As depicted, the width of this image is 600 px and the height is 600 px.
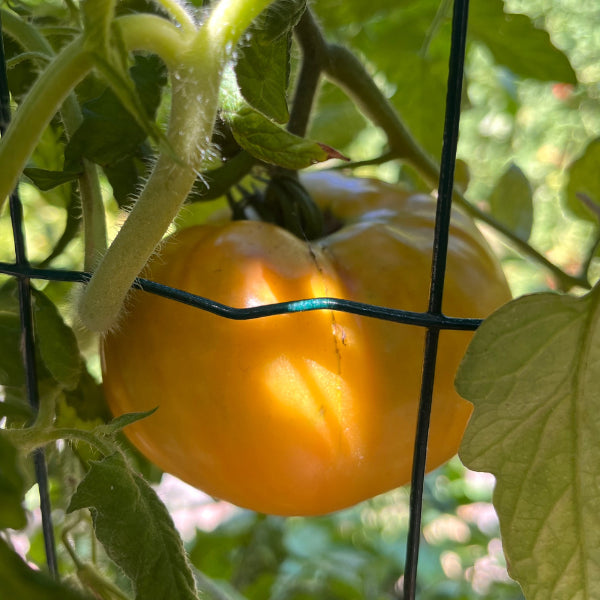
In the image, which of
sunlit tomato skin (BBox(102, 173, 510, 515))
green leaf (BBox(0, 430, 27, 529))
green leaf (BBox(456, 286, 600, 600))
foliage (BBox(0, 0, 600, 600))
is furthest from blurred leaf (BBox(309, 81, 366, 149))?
green leaf (BBox(0, 430, 27, 529))

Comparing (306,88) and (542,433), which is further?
(306,88)

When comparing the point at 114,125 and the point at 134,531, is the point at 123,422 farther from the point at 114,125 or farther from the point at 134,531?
the point at 114,125

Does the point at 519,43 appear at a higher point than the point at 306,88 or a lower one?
higher

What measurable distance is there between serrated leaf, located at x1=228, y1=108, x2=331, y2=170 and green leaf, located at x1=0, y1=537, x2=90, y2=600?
17 centimetres

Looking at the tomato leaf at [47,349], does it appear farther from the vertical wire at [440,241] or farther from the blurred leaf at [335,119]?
the blurred leaf at [335,119]

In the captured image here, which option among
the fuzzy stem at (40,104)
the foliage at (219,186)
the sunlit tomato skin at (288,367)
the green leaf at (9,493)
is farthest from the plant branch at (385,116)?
the green leaf at (9,493)

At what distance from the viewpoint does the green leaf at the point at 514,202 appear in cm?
59

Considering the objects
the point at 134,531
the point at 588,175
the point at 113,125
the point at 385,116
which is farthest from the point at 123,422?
the point at 588,175

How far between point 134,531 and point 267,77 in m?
0.22

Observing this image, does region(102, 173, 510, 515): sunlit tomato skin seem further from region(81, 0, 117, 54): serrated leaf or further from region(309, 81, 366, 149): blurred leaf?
region(309, 81, 366, 149): blurred leaf

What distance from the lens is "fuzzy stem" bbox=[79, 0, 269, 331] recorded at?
0.97ft

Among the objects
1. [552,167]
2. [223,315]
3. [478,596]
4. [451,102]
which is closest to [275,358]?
[223,315]

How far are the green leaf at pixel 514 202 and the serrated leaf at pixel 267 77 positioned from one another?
282 millimetres

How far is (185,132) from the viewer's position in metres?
0.30
